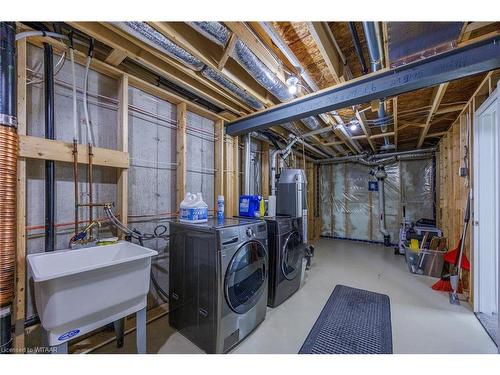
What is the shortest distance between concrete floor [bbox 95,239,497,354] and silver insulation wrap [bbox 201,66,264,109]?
2.31 meters

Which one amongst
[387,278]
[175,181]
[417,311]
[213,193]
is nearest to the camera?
[417,311]

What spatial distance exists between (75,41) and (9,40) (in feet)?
1.46

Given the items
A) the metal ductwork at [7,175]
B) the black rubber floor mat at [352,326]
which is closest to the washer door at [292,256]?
the black rubber floor mat at [352,326]

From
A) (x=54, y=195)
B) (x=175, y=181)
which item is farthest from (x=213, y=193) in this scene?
(x=54, y=195)

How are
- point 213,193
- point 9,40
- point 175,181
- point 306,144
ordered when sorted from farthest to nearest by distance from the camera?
point 306,144, point 213,193, point 175,181, point 9,40

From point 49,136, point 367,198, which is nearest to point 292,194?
point 49,136

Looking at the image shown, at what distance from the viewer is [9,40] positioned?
1252 millimetres

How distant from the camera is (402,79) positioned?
5.28 ft

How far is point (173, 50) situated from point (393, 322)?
10.1 feet

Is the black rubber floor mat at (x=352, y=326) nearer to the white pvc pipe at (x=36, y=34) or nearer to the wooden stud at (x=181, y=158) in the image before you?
the wooden stud at (x=181, y=158)

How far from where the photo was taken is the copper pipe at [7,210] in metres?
1.19

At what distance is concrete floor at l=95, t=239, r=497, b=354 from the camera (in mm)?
1646

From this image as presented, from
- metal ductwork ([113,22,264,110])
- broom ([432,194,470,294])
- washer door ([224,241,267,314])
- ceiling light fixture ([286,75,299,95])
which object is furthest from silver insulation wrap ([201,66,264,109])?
broom ([432,194,470,294])
